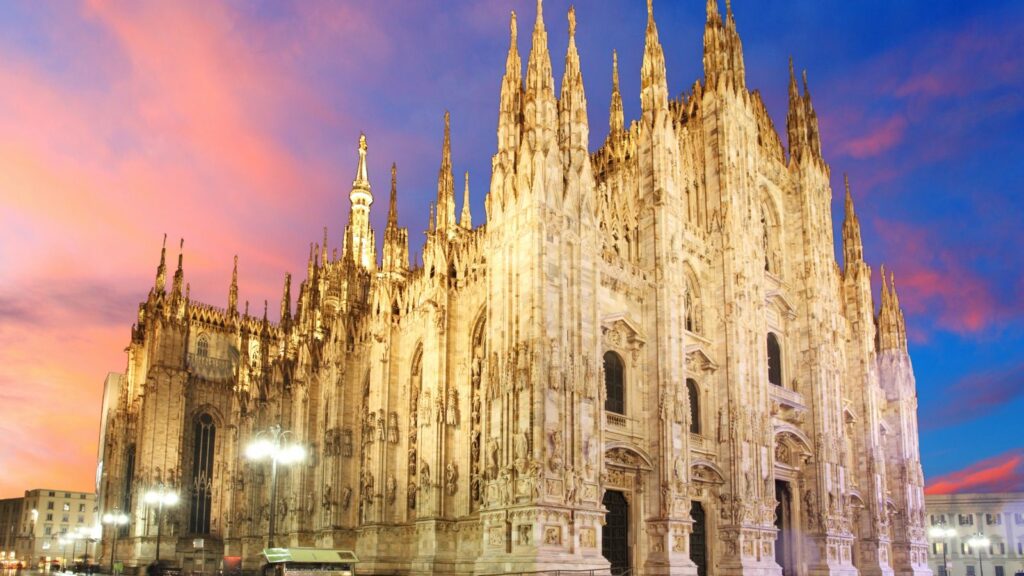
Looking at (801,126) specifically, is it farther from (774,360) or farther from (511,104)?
(511,104)

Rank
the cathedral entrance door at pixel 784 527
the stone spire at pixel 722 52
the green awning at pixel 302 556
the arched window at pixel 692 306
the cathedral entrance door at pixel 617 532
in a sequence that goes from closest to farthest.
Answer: the green awning at pixel 302 556
the cathedral entrance door at pixel 617 532
the arched window at pixel 692 306
the cathedral entrance door at pixel 784 527
the stone spire at pixel 722 52

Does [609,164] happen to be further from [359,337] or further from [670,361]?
[359,337]

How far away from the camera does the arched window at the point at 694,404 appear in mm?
40375

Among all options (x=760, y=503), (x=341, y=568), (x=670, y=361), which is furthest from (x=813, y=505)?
(x=341, y=568)

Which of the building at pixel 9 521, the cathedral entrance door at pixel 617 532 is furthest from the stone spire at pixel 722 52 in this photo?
the building at pixel 9 521

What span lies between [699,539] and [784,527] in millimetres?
7794

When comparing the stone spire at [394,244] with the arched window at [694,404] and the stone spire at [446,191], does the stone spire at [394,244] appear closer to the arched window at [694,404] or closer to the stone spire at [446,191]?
the stone spire at [446,191]

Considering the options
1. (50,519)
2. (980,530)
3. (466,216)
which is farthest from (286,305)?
(50,519)

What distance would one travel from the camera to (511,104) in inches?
1463

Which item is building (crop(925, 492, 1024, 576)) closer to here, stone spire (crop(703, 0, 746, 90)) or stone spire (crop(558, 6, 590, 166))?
stone spire (crop(703, 0, 746, 90))

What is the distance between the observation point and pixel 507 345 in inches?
1297

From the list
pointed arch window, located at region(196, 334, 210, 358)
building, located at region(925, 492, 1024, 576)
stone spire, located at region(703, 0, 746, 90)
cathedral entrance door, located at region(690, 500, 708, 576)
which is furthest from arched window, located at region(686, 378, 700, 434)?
building, located at region(925, 492, 1024, 576)

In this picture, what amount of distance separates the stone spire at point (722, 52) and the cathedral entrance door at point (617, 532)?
22084mm

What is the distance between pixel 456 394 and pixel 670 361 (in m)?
9.36
